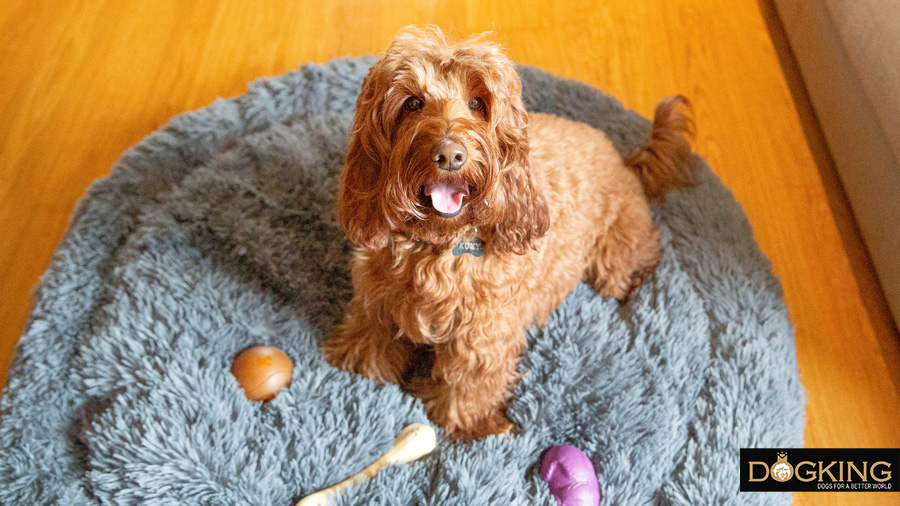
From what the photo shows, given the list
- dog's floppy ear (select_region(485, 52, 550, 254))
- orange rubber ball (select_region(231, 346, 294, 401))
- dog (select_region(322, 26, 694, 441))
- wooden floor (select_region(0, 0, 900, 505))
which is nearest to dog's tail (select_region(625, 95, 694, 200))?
dog (select_region(322, 26, 694, 441))

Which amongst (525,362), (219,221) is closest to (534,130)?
(525,362)

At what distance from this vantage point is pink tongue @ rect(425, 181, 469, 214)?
1398 millimetres

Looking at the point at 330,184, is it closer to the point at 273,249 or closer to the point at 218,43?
the point at 273,249

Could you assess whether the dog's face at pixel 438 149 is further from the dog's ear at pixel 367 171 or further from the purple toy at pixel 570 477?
the purple toy at pixel 570 477

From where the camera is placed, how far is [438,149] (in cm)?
132

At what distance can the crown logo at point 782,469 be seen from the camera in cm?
201

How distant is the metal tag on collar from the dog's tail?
3.54 feet

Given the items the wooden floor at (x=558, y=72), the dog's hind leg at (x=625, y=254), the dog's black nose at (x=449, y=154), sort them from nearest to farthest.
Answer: the dog's black nose at (x=449, y=154) → the dog's hind leg at (x=625, y=254) → the wooden floor at (x=558, y=72)

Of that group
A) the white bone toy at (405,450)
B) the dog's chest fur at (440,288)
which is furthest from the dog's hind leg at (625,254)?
the white bone toy at (405,450)

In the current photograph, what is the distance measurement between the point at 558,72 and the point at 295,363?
203cm

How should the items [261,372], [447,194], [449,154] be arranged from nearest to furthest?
[449,154] < [447,194] < [261,372]

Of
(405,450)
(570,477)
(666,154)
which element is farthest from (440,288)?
(666,154)

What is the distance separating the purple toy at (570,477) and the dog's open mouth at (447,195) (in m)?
0.92

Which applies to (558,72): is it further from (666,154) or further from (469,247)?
(469,247)
